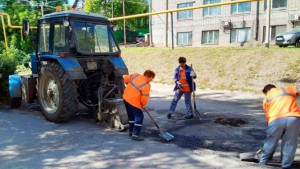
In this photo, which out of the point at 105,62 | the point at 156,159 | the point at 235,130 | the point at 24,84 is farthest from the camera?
the point at 24,84

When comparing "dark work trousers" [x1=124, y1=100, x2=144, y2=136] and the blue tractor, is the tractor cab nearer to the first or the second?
the blue tractor

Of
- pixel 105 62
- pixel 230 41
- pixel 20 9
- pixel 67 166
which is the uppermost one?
pixel 20 9

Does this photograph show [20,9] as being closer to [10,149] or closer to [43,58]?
[43,58]

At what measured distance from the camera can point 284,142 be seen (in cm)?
400

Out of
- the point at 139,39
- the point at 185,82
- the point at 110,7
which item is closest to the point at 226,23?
the point at 185,82

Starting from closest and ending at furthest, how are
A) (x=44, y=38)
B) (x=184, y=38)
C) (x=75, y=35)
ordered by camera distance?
(x=75, y=35)
(x=44, y=38)
(x=184, y=38)

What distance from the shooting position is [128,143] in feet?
Answer: 16.7

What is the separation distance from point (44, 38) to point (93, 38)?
1270 millimetres

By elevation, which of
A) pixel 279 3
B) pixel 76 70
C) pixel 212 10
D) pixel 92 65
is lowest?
pixel 76 70

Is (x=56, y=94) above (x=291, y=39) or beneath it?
beneath

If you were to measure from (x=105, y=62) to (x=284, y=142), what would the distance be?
4.19 meters

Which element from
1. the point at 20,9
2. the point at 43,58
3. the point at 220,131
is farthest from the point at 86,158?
the point at 20,9

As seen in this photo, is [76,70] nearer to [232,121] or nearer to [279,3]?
[232,121]

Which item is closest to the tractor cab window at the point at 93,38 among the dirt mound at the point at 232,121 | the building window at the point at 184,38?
the dirt mound at the point at 232,121
